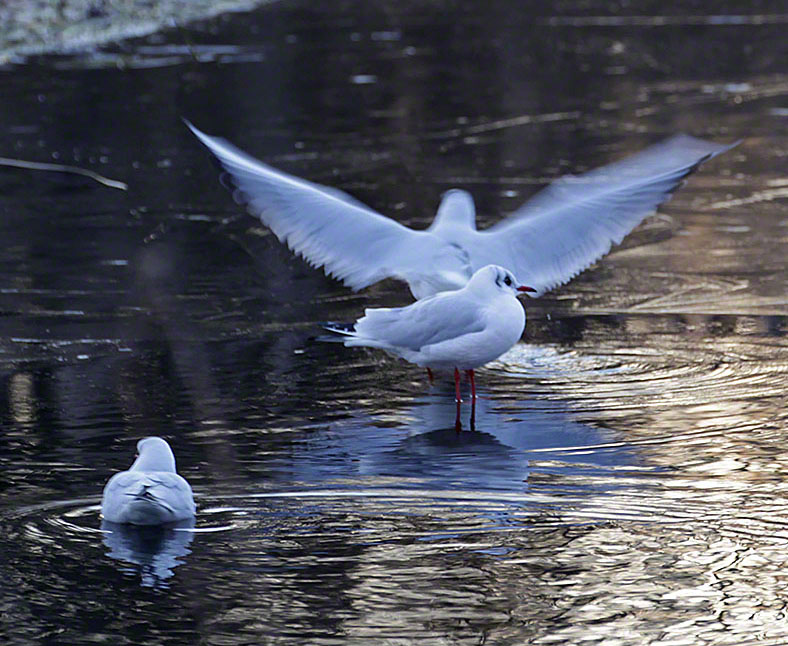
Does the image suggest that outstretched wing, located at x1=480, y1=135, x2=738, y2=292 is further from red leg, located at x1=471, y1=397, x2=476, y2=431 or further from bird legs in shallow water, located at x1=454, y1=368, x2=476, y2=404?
red leg, located at x1=471, y1=397, x2=476, y2=431

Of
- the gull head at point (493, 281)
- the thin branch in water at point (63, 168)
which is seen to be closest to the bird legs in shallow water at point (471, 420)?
the gull head at point (493, 281)

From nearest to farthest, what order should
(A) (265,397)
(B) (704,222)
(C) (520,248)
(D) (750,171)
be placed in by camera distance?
(A) (265,397) → (C) (520,248) → (B) (704,222) → (D) (750,171)

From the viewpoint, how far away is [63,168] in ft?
40.6

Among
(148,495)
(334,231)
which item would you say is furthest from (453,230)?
(148,495)

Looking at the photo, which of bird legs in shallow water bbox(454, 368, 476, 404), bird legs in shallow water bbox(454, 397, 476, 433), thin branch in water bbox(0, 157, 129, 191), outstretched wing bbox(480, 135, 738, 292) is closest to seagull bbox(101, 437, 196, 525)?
bird legs in shallow water bbox(454, 397, 476, 433)

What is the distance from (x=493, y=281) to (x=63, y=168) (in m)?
6.35

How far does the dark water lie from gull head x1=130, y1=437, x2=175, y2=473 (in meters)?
0.24

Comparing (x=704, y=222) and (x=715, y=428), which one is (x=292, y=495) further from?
(x=704, y=222)

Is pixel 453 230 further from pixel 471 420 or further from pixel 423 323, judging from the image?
pixel 471 420

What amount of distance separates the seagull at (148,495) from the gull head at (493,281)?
5.87 ft

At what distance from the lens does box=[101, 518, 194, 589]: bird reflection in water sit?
16.9 feet

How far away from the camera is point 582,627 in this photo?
15.5 feet

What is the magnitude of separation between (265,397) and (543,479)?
168cm

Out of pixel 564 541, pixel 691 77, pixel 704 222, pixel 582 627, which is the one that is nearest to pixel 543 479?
pixel 564 541
